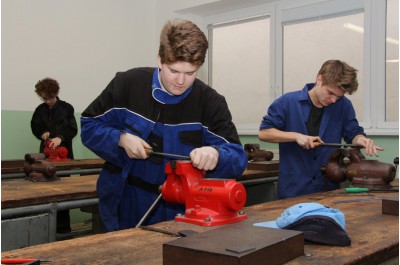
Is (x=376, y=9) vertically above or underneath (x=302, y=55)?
above

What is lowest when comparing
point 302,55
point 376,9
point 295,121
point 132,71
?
point 295,121

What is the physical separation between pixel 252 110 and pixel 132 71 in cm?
341

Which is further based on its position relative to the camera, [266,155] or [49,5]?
[49,5]

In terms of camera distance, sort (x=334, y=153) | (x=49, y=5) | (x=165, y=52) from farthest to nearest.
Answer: (x=49, y=5) → (x=334, y=153) → (x=165, y=52)

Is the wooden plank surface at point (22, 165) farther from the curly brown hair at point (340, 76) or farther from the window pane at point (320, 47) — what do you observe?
the window pane at point (320, 47)

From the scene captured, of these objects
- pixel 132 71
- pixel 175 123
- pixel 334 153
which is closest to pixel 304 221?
pixel 175 123

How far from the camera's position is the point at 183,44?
1.50 meters

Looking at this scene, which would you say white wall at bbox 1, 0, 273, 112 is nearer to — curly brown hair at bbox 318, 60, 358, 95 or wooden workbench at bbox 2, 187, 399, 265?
curly brown hair at bbox 318, 60, 358, 95

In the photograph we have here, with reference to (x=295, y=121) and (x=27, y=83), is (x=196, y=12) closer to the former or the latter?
(x=27, y=83)

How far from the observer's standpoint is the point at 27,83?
4.66 m

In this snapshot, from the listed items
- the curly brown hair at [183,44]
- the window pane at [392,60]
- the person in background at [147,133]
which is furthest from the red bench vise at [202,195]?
the window pane at [392,60]

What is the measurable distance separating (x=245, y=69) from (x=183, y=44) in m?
3.70

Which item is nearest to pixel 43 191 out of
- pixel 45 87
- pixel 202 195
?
pixel 202 195

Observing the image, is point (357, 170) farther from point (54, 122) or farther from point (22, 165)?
point (54, 122)
